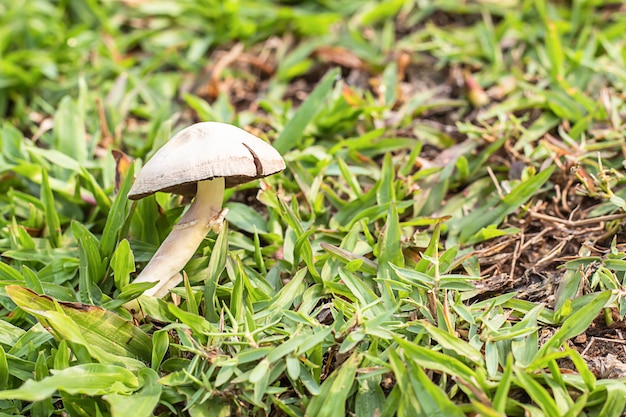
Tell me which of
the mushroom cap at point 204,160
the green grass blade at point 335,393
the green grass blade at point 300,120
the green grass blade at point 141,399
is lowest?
the green grass blade at point 335,393

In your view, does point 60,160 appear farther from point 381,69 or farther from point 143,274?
point 381,69

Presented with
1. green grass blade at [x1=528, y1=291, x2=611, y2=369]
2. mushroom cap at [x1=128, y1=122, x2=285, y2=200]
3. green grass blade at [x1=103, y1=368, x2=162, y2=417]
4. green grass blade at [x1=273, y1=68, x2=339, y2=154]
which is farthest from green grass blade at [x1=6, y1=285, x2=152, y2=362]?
green grass blade at [x1=528, y1=291, x2=611, y2=369]

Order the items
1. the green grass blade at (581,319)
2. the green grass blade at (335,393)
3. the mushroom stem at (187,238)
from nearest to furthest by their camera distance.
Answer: the green grass blade at (335,393) → the green grass blade at (581,319) → the mushroom stem at (187,238)

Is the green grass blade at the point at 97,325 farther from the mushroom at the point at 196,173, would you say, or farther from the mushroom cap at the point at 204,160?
the mushroom cap at the point at 204,160

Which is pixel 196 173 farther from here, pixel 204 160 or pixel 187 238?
pixel 187 238

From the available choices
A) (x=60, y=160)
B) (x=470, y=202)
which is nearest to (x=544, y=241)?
(x=470, y=202)

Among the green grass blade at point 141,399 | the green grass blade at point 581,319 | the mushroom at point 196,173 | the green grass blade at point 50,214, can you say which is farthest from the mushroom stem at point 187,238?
the green grass blade at point 581,319

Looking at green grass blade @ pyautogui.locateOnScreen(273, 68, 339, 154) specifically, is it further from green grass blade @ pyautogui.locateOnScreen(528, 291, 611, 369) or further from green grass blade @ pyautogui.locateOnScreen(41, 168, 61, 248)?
green grass blade @ pyautogui.locateOnScreen(528, 291, 611, 369)
